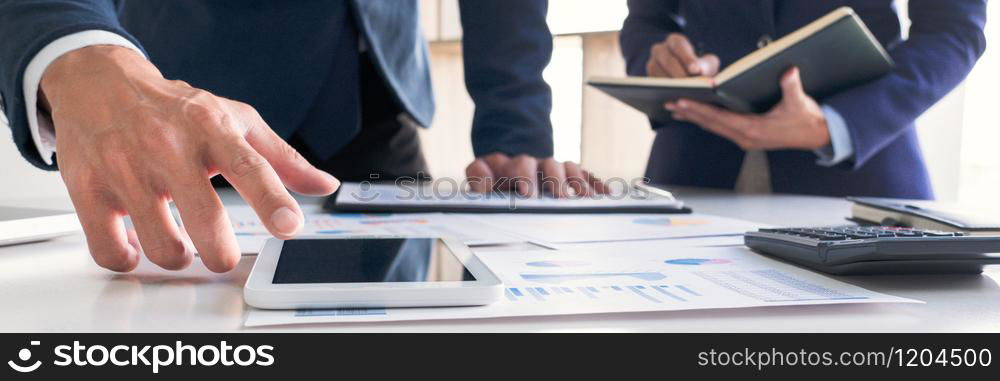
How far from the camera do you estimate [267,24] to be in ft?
3.43

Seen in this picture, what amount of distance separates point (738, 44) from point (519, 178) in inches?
23.7

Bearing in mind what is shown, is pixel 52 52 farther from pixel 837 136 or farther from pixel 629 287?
pixel 837 136

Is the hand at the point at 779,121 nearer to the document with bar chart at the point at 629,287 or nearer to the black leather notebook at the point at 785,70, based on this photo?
the black leather notebook at the point at 785,70

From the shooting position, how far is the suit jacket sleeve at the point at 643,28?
57.3 inches

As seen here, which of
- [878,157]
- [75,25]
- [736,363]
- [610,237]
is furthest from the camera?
[878,157]

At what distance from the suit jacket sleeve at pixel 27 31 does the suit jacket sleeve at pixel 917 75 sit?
103cm

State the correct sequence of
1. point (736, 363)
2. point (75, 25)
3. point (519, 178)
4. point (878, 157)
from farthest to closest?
point (878, 157) < point (519, 178) < point (75, 25) < point (736, 363)

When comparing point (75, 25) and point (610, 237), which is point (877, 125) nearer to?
point (610, 237)

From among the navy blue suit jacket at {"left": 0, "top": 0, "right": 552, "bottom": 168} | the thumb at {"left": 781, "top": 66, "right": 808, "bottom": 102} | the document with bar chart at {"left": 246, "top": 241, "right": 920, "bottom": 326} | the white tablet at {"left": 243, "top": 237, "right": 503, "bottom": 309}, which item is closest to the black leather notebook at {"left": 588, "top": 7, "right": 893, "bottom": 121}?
the thumb at {"left": 781, "top": 66, "right": 808, "bottom": 102}

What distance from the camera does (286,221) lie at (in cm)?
37

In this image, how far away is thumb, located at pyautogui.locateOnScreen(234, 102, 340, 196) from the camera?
434 millimetres

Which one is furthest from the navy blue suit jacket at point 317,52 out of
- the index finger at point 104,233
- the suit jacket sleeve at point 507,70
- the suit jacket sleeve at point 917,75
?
the index finger at point 104,233

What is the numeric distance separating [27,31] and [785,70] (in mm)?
930

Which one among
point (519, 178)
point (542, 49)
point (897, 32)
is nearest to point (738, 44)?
point (897, 32)
